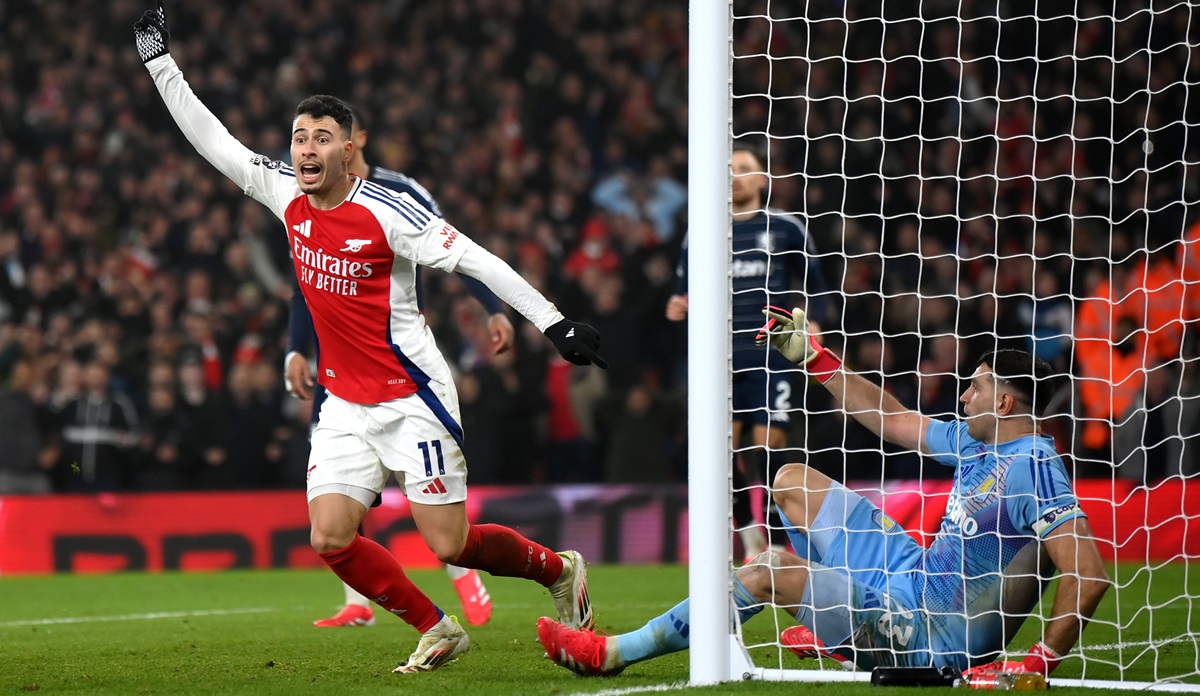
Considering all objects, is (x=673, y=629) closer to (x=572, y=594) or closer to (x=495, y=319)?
(x=572, y=594)

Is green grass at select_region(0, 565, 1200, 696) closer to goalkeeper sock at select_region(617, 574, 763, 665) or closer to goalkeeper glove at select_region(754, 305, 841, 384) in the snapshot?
goalkeeper sock at select_region(617, 574, 763, 665)

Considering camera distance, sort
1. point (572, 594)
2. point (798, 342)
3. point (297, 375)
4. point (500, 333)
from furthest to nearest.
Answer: point (297, 375)
point (500, 333)
point (572, 594)
point (798, 342)

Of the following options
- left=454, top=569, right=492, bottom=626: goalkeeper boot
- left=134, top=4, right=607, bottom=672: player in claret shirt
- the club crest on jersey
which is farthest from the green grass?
the club crest on jersey

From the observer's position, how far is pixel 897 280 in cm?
1173

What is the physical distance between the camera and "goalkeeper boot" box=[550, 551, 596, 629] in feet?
17.9

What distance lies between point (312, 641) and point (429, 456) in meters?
1.57

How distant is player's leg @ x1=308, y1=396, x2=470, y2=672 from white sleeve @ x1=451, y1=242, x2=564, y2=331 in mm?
709

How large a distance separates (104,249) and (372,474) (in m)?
9.61

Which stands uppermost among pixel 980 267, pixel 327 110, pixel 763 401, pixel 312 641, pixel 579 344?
pixel 980 267

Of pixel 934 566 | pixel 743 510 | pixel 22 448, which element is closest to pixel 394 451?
pixel 934 566

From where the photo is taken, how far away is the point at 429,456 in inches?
197

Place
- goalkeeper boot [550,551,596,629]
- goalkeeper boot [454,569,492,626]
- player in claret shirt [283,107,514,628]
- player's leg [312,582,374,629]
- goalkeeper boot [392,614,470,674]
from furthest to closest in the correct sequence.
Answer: player's leg [312,582,374,629]
goalkeeper boot [454,569,492,626]
player in claret shirt [283,107,514,628]
goalkeeper boot [550,551,596,629]
goalkeeper boot [392,614,470,674]

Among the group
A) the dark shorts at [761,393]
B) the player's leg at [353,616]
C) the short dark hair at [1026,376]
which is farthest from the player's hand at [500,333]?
the short dark hair at [1026,376]

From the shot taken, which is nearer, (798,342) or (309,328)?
(798,342)
